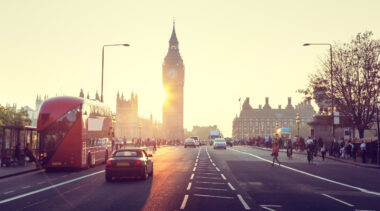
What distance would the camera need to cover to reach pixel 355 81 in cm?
4244

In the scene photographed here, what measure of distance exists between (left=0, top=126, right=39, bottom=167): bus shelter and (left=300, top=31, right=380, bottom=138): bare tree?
28403 millimetres

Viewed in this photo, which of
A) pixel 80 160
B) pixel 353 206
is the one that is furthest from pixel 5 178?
pixel 353 206

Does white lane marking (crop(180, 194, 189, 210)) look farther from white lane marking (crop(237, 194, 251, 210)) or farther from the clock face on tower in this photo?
the clock face on tower

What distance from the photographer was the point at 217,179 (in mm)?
→ 18359

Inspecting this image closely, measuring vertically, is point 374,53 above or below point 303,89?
above

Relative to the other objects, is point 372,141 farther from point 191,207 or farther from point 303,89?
point 191,207

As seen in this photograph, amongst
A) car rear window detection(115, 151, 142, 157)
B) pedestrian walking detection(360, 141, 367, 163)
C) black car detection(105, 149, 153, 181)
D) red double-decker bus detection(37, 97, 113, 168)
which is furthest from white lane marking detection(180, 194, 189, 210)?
pedestrian walking detection(360, 141, 367, 163)

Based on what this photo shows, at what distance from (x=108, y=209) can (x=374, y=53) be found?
37620 millimetres

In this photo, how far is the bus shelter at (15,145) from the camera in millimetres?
25625

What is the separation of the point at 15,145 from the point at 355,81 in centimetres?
3139

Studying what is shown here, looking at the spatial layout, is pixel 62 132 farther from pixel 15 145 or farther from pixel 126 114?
pixel 126 114

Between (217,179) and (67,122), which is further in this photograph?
(67,122)

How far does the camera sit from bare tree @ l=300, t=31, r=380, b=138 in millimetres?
41719

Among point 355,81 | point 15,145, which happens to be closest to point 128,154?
point 15,145
